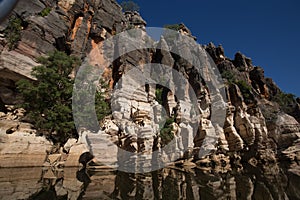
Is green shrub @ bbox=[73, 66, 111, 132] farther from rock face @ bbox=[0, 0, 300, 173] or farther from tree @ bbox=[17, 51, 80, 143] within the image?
rock face @ bbox=[0, 0, 300, 173]

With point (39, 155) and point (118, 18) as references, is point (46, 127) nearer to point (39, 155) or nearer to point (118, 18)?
point (39, 155)

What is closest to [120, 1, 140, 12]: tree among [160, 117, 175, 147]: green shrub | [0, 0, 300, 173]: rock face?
[0, 0, 300, 173]: rock face

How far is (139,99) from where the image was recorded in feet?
52.3

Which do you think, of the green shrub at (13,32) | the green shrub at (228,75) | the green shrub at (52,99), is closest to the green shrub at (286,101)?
the green shrub at (228,75)

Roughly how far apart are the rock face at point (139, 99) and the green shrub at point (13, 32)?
160 millimetres

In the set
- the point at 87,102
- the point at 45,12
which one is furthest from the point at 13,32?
the point at 87,102

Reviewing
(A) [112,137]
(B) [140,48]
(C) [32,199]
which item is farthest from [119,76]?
(C) [32,199]

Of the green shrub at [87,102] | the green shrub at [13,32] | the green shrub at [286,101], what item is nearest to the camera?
the green shrub at [87,102]

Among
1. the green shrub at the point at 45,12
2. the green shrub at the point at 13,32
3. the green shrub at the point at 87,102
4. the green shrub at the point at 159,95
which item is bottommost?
the green shrub at the point at 87,102

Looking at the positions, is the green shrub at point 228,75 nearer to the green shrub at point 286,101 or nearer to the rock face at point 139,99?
the rock face at point 139,99

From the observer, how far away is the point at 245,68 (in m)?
31.0

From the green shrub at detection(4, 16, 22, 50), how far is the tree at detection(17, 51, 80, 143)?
208cm

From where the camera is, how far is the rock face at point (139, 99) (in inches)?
444

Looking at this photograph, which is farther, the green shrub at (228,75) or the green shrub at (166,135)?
the green shrub at (228,75)
